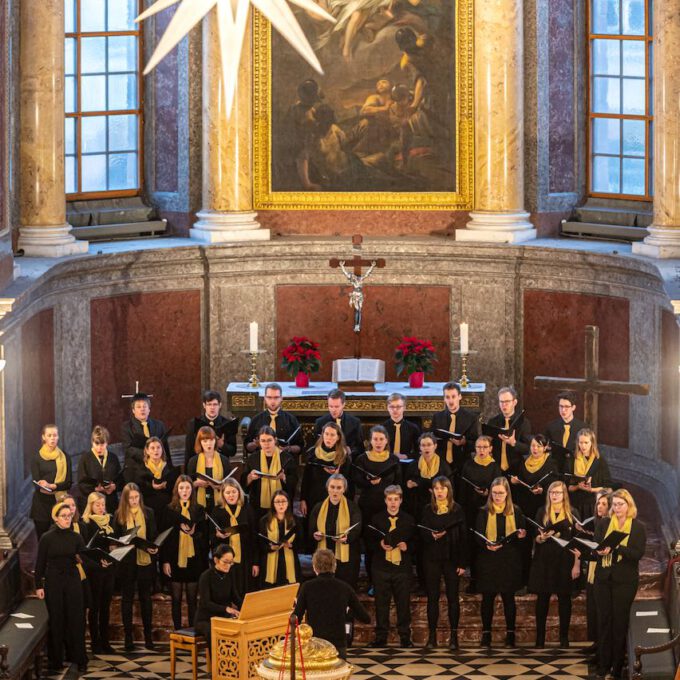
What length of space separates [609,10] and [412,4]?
197cm

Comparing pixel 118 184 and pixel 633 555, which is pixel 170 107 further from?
pixel 633 555

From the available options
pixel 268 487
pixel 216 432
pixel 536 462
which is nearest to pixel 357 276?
pixel 216 432

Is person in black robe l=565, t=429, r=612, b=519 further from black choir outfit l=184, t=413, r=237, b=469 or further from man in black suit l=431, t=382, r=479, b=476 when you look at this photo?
black choir outfit l=184, t=413, r=237, b=469

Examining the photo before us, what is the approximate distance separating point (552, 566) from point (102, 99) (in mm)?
7477

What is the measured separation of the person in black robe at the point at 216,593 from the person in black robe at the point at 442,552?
1.71 m

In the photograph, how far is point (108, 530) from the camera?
16.2 metres

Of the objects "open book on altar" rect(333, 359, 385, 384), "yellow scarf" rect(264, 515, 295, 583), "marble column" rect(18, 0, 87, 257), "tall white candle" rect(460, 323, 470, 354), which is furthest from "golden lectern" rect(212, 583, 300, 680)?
"marble column" rect(18, 0, 87, 257)

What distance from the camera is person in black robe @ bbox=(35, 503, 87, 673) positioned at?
1573 cm

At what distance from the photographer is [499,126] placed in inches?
815

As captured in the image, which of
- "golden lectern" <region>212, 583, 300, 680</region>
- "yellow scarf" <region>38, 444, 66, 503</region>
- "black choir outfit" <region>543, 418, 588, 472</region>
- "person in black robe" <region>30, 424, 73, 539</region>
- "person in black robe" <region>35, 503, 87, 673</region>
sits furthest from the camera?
"black choir outfit" <region>543, 418, 588, 472</region>

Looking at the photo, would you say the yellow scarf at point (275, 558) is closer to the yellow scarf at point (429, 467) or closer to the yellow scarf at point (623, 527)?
the yellow scarf at point (429, 467)

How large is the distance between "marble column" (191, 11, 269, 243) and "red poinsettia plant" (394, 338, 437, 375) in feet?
7.45

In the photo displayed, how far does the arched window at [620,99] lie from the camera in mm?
20641

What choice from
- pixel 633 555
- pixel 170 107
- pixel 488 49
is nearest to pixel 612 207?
pixel 488 49
